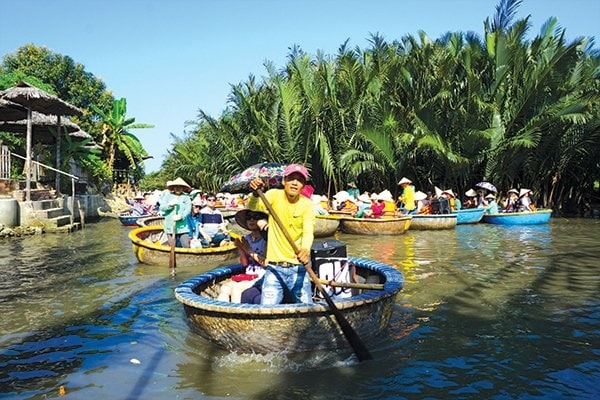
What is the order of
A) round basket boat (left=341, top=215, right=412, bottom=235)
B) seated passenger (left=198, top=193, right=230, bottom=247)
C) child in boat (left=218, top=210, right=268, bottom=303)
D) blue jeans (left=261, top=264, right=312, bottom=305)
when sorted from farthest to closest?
round basket boat (left=341, top=215, right=412, bottom=235) < seated passenger (left=198, top=193, right=230, bottom=247) < child in boat (left=218, top=210, right=268, bottom=303) < blue jeans (left=261, top=264, right=312, bottom=305)

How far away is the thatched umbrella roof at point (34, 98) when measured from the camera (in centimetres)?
1547

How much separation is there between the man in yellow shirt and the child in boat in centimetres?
93

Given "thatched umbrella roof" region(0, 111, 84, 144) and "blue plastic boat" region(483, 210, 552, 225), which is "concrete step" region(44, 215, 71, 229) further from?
"blue plastic boat" region(483, 210, 552, 225)

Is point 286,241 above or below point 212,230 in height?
above

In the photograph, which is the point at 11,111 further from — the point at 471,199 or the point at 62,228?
the point at 471,199

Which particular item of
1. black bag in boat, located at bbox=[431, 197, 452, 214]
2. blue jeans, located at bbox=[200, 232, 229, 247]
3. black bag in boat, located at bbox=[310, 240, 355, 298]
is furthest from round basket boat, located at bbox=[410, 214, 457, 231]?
black bag in boat, located at bbox=[310, 240, 355, 298]

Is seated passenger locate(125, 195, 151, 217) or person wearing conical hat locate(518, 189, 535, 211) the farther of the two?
seated passenger locate(125, 195, 151, 217)

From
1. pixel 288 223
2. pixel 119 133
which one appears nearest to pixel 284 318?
pixel 288 223

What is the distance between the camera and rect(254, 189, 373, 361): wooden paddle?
4465 millimetres

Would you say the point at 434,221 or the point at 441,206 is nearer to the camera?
the point at 434,221

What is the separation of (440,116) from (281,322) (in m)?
17.2

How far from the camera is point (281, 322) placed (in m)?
4.49

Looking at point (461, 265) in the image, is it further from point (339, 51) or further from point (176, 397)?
point (339, 51)

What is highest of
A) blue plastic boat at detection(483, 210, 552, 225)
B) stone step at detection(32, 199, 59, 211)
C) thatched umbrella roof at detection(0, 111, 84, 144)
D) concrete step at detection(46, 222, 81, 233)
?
thatched umbrella roof at detection(0, 111, 84, 144)
